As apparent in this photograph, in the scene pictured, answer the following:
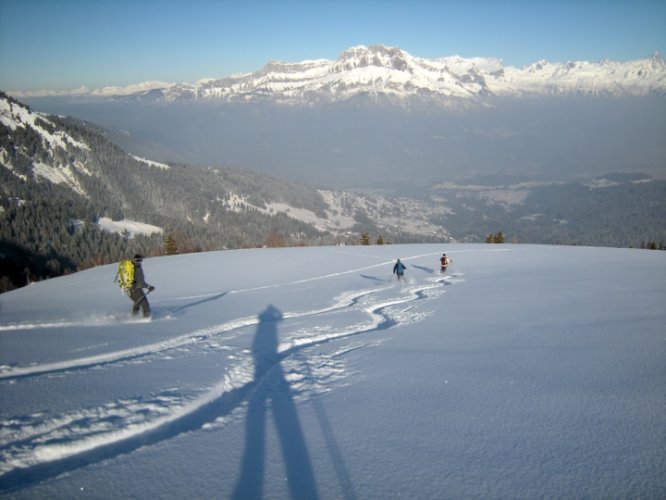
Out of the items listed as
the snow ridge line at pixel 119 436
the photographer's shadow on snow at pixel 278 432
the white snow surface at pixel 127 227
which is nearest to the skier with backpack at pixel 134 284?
the photographer's shadow on snow at pixel 278 432

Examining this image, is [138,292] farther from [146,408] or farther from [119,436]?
[119,436]

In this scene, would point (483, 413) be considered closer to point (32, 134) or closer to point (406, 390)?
point (406, 390)

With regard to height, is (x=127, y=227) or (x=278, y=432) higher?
(x=127, y=227)

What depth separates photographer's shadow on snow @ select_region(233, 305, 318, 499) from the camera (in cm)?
410

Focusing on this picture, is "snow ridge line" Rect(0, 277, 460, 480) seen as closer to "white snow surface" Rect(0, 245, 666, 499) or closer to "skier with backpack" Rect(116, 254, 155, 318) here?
"white snow surface" Rect(0, 245, 666, 499)

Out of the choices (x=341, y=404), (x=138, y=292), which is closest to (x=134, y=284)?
(x=138, y=292)

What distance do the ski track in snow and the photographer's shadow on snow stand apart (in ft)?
0.58

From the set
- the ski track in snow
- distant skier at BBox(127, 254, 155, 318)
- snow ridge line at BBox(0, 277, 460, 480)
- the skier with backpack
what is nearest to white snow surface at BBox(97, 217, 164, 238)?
the skier with backpack

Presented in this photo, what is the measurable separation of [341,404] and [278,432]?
108cm

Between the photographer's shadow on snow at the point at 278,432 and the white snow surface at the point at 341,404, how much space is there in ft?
0.08

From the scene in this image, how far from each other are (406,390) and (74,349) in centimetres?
708

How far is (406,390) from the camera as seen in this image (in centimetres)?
623

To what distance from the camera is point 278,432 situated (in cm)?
513

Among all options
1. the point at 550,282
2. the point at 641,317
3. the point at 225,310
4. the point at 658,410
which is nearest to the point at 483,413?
the point at 658,410
